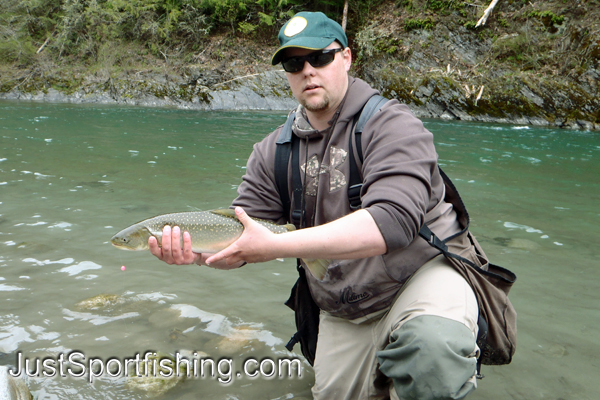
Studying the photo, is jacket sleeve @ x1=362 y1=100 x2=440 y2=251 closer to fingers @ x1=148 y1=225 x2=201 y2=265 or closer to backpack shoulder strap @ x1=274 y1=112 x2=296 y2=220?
backpack shoulder strap @ x1=274 y1=112 x2=296 y2=220

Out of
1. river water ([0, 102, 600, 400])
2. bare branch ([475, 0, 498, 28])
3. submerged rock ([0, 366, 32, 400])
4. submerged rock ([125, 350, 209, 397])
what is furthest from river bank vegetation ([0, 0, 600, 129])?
submerged rock ([0, 366, 32, 400])

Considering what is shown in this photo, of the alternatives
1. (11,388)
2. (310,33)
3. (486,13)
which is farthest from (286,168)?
(486,13)

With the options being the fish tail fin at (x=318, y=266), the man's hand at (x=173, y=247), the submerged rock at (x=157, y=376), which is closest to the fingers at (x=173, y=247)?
the man's hand at (x=173, y=247)

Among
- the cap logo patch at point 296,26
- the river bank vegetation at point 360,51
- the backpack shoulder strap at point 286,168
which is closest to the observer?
the cap logo patch at point 296,26

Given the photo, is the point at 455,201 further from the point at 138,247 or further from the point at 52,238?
the point at 52,238

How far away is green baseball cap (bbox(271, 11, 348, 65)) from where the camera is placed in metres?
2.70

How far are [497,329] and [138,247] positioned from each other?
2.02m

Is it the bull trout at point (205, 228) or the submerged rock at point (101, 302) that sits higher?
the bull trout at point (205, 228)

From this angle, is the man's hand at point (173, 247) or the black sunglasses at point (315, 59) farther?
the black sunglasses at point (315, 59)

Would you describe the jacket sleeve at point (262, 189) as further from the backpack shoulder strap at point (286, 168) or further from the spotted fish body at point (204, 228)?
the spotted fish body at point (204, 228)

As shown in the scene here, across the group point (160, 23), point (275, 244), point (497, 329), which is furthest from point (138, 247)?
point (160, 23)

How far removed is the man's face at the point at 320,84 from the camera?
278cm

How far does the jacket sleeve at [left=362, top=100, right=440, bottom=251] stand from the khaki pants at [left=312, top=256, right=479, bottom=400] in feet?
1.20

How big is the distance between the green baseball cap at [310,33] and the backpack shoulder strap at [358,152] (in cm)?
45
